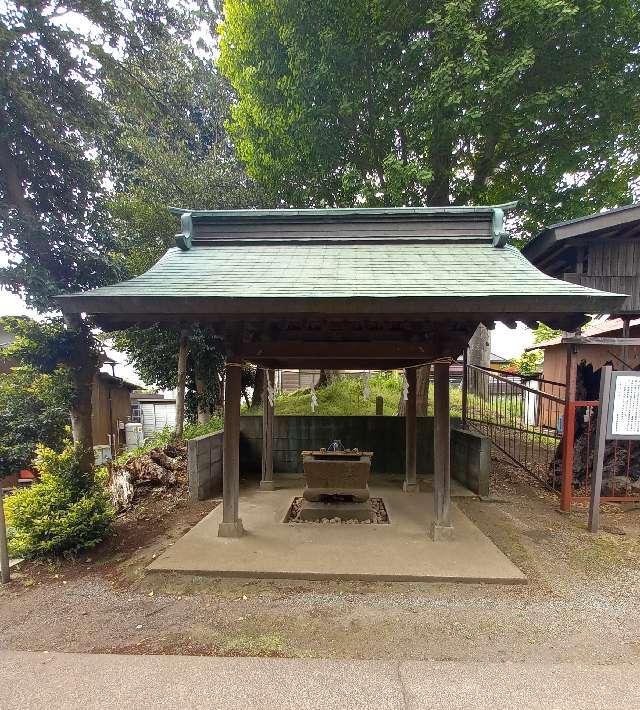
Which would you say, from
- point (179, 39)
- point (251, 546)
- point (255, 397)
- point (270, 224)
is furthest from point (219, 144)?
point (251, 546)

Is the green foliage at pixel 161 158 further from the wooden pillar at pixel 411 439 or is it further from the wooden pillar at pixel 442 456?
the wooden pillar at pixel 442 456

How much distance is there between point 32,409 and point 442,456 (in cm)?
620

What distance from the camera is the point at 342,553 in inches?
153

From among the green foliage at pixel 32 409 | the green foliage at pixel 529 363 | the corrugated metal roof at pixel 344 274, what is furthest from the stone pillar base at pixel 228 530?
the green foliage at pixel 529 363

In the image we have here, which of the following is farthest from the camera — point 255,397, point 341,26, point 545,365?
point 545,365

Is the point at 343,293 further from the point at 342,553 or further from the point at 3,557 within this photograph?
the point at 3,557

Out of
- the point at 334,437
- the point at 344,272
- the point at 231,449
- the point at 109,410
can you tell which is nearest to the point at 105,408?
the point at 109,410

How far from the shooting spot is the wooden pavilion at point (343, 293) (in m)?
3.10

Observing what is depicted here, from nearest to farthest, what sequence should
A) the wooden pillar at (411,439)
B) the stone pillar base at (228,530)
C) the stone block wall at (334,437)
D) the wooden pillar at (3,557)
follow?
the wooden pillar at (3,557)
the stone pillar base at (228,530)
the wooden pillar at (411,439)
the stone block wall at (334,437)

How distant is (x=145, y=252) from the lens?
827 cm

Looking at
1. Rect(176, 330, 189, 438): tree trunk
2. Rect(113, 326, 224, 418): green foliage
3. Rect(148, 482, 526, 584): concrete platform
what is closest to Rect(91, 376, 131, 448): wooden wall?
Rect(113, 326, 224, 418): green foliage

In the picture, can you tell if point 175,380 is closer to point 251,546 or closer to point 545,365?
point 251,546

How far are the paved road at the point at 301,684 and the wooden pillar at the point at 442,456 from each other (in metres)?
1.73

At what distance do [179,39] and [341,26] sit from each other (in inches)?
169
